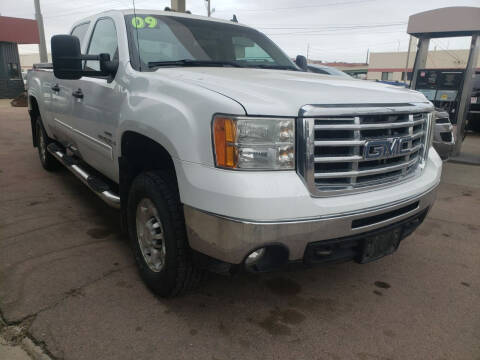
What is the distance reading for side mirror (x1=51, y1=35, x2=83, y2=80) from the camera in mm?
2564

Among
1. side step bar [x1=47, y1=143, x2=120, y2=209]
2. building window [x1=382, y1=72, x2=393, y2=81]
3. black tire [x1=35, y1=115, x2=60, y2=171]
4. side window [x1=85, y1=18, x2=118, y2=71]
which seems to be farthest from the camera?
building window [x1=382, y1=72, x2=393, y2=81]

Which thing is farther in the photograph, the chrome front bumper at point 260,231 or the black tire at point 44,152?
the black tire at point 44,152

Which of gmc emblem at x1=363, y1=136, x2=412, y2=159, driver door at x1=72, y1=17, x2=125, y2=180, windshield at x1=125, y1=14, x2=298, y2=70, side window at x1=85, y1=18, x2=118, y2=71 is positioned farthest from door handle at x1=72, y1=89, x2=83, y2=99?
gmc emblem at x1=363, y1=136, x2=412, y2=159

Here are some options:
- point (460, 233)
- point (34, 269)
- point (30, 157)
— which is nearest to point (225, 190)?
point (34, 269)

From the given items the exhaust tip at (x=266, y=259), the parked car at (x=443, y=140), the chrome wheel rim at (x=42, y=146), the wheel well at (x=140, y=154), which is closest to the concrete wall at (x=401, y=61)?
the parked car at (x=443, y=140)

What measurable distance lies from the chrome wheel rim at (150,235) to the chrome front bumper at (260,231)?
0.46 metres

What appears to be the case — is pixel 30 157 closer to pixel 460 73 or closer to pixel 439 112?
pixel 439 112

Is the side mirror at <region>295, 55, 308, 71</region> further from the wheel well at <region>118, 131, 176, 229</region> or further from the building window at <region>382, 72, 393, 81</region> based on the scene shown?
the building window at <region>382, 72, 393, 81</region>

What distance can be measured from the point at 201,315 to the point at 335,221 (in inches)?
41.2

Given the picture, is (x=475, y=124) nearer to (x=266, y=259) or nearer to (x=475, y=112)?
(x=475, y=112)

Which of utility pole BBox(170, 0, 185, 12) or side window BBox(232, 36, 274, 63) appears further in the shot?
utility pole BBox(170, 0, 185, 12)

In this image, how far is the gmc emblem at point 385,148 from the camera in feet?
6.75

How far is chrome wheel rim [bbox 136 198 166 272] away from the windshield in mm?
981

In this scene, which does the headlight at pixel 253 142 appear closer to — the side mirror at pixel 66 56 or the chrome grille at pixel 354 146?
the chrome grille at pixel 354 146
